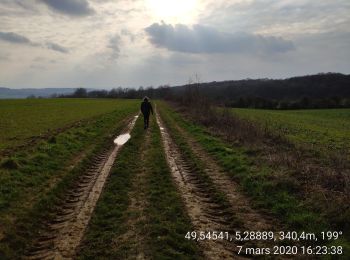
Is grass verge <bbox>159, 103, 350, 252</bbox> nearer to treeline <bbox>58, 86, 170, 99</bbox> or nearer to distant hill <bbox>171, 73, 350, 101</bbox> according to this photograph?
distant hill <bbox>171, 73, 350, 101</bbox>

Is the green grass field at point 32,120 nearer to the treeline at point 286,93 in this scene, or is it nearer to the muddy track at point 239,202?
the muddy track at point 239,202

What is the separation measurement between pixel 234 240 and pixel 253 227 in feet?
2.41

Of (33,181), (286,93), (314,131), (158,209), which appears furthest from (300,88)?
(158,209)

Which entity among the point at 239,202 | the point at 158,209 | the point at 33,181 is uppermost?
the point at 33,181

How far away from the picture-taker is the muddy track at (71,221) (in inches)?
255

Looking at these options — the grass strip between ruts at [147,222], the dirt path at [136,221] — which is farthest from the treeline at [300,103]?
the dirt path at [136,221]

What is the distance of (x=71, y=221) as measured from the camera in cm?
787

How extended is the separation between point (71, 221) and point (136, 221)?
52.5 inches

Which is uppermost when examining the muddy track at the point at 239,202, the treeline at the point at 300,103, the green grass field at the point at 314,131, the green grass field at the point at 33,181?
the green grass field at the point at 33,181

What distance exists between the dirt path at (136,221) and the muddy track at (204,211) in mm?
984

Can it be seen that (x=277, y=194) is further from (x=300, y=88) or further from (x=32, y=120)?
(x=300, y=88)

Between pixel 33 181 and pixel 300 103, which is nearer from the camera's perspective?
pixel 33 181

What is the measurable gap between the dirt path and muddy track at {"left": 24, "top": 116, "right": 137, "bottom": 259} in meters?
0.82

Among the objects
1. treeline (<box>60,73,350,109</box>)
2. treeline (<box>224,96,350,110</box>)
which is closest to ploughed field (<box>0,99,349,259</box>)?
treeline (<box>60,73,350,109</box>)
